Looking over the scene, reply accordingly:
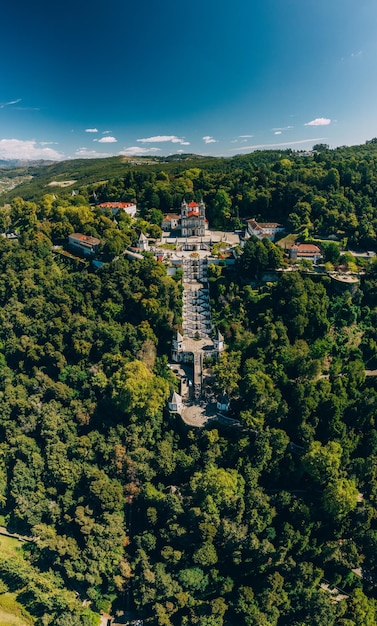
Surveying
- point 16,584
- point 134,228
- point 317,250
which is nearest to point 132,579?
point 16,584

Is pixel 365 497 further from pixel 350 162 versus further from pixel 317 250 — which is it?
pixel 350 162

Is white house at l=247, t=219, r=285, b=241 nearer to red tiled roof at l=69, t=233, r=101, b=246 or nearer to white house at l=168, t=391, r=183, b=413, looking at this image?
red tiled roof at l=69, t=233, r=101, b=246

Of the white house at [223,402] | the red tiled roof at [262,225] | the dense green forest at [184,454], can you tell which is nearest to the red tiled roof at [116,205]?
the dense green forest at [184,454]

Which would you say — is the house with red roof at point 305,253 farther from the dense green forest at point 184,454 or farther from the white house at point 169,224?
the white house at point 169,224

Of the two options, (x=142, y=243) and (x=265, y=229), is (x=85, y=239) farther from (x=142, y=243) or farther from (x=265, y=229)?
(x=265, y=229)

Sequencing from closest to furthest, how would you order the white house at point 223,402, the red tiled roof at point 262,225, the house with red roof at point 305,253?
1. the white house at point 223,402
2. the house with red roof at point 305,253
3. the red tiled roof at point 262,225

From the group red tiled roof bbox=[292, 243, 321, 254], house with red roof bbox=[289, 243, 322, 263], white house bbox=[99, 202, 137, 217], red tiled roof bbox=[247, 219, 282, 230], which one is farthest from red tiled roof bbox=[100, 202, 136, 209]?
red tiled roof bbox=[292, 243, 321, 254]
